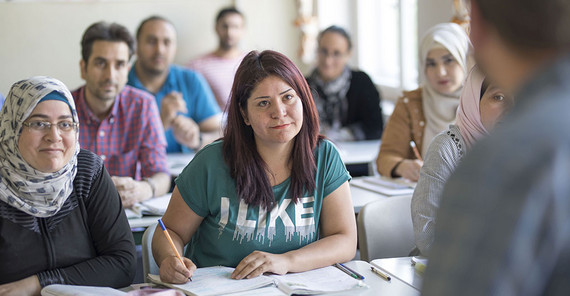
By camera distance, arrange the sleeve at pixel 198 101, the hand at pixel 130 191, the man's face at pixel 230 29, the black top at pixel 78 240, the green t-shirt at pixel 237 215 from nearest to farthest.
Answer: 1. the black top at pixel 78 240
2. the green t-shirt at pixel 237 215
3. the hand at pixel 130 191
4. the sleeve at pixel 198 101
5. the man's face at pixel 230 29

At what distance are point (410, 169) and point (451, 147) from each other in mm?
942

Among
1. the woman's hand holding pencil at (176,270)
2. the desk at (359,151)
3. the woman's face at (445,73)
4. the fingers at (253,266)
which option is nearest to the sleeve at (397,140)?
the woman's face at (445,73)

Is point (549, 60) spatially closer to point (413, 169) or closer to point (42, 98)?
point (42, 98)

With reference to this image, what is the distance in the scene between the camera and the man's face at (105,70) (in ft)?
10.4

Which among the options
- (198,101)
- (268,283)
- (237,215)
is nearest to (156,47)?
(198,101)

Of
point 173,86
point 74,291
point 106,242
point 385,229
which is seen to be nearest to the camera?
point 74,291

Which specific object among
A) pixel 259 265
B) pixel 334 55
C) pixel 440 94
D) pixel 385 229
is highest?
pixel 334 55

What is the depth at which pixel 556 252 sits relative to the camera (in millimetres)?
684

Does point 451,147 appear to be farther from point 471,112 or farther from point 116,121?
point 116,121

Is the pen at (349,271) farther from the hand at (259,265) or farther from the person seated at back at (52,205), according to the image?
the person seated at back at (52,205)

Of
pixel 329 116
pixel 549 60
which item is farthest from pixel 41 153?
pixel 329 116

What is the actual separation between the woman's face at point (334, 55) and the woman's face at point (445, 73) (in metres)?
1.44

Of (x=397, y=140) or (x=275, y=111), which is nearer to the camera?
(x=275, y=111)

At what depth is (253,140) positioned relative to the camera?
218 centimetres
